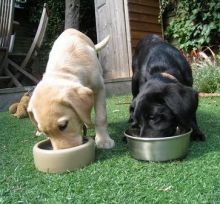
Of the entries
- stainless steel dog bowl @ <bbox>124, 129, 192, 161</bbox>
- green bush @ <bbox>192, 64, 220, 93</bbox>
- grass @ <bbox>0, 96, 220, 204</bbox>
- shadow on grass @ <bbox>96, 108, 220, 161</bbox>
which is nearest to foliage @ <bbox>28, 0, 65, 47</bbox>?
green bush @ <bbox>192, 64, 220, 93</bbox>

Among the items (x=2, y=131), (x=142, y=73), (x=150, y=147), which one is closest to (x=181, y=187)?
(x=150, y=147)

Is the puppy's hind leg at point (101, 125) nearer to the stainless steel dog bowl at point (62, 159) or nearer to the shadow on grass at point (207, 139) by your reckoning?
the stainless steel dog bowl at point (62, 159)

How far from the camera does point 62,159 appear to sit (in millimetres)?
2318

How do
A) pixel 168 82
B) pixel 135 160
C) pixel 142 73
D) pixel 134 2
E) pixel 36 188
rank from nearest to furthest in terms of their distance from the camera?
pixel 36 188, pixel 135 160, pixel 168 82, pixel 142 73, pixel 134 2

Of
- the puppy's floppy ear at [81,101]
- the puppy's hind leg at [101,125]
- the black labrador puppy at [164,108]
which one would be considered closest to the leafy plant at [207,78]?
the black labrador puppy at [164,108]

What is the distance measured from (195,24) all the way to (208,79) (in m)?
2.63

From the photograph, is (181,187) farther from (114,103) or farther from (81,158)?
(114,103)

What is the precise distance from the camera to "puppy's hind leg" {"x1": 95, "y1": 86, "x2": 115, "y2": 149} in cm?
298

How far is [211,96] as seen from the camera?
5707 millimetres

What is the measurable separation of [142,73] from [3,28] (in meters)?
3.46

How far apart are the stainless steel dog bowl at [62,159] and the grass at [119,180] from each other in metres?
0.05

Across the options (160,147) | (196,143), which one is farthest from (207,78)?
(160,147)

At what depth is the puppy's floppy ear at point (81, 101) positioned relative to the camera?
7.85 feet

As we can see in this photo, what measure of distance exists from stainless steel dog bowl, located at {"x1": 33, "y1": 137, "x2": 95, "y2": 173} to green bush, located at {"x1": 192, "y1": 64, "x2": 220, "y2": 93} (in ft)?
13.4
